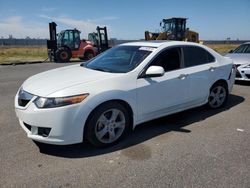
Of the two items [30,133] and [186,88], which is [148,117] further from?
[30,133]

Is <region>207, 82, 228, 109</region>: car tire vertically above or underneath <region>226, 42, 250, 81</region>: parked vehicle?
underneath

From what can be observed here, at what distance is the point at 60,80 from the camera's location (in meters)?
3.87

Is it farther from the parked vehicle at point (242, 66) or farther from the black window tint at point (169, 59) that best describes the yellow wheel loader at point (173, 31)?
the black window tint at point (169, 59)

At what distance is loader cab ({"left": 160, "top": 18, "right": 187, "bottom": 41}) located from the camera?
23719mm

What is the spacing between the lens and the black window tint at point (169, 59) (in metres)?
4.41

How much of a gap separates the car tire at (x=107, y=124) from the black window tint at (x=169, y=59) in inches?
41.2

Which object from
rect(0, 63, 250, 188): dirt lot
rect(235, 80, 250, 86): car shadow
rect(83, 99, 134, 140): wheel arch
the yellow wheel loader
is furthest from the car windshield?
the yellow wheel loader

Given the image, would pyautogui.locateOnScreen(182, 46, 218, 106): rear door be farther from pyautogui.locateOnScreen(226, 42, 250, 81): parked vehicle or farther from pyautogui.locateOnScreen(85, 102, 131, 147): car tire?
pyautogui.locateOnScreen(226, 42, 250, 81): parked vehicle

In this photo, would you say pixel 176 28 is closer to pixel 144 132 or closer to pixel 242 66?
pixel 242 66

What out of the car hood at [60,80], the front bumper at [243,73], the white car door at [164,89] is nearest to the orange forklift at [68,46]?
the front bumper at [243,73]

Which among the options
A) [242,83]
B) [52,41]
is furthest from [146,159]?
[52,41]

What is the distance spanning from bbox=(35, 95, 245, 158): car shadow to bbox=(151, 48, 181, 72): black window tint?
102cm

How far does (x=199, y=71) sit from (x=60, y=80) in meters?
2.58

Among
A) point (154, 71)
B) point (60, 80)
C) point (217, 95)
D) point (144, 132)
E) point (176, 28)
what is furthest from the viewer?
point (176, 28)
